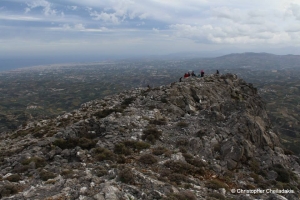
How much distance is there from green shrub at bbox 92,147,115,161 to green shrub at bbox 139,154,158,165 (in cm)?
222

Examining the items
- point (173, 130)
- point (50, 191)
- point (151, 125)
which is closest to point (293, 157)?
point (173, 130)

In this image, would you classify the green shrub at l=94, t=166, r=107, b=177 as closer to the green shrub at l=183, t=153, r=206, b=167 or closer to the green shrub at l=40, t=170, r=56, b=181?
the green shrub at l=40, t=170, r=56, b=181

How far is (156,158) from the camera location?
1869 centimetres

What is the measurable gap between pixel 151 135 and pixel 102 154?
6.02m

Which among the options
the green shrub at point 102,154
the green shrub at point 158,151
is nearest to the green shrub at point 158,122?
the green shrub at point 158,151

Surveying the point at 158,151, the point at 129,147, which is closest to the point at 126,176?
the point at 158,151

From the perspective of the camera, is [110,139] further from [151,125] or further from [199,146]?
[199,146]

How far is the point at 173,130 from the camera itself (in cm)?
2509

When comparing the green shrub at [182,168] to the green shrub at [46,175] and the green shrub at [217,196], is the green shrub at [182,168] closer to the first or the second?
the green shrub at [217,196]

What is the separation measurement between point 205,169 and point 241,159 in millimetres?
5773

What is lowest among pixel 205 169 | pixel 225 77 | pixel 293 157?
pixel 293 157

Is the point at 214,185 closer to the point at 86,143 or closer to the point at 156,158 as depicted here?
the point at 156,158

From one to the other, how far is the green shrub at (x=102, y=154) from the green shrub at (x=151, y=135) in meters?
4.82

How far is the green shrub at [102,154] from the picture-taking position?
58.2 feet
